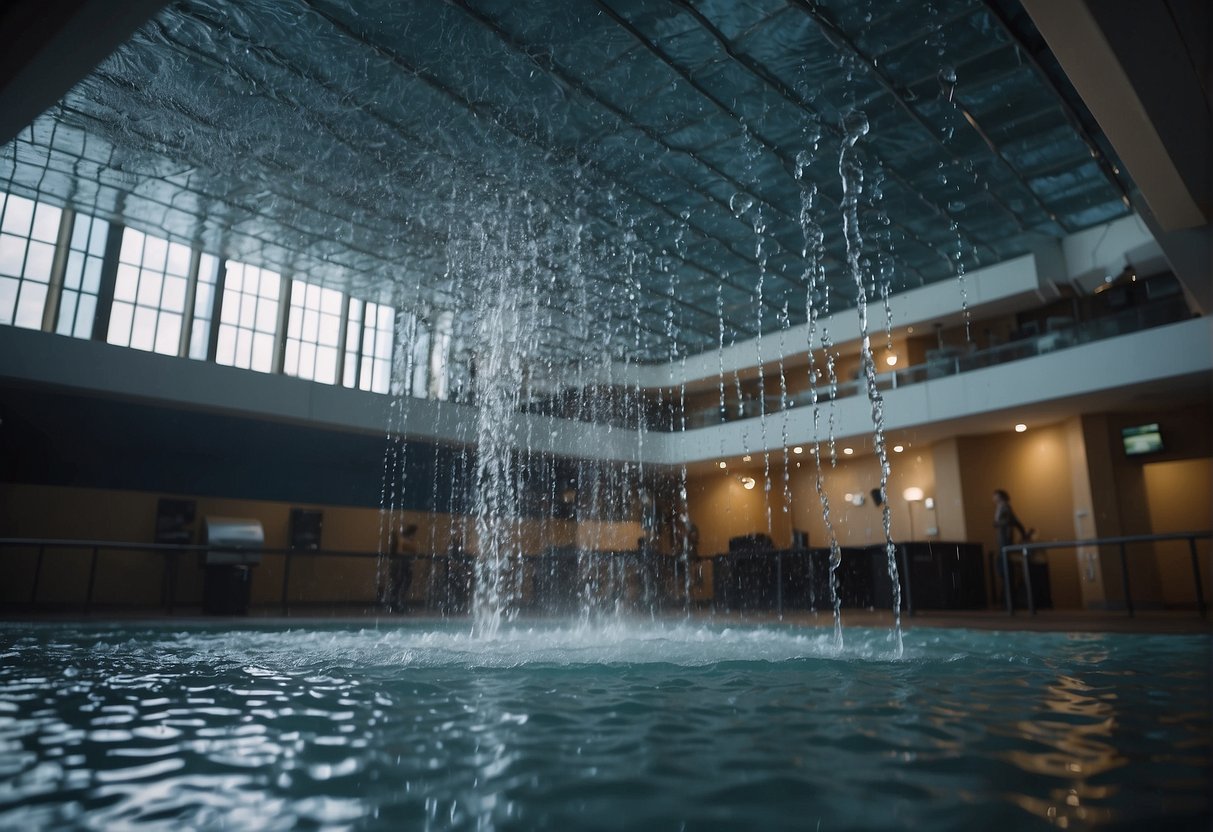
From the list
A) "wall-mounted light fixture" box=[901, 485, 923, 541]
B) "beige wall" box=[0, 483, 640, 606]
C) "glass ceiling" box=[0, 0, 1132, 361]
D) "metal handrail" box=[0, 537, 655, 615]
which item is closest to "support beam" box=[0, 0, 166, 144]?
"glass ceiling" box=[0, 0, 1132, 361]

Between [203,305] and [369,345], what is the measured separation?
152 inches

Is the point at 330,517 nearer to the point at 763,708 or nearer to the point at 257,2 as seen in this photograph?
the point at 257,2

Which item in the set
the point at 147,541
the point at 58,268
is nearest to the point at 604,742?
the point at 147,541

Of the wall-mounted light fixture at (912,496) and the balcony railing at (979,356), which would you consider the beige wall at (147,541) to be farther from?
the wall-mounted light fixture at (912,496)

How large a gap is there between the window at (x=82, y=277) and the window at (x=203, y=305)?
181 centimetres

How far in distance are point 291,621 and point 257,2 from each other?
793 cm

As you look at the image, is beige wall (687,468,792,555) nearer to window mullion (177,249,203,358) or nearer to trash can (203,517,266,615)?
trash can (203,517,266,615)

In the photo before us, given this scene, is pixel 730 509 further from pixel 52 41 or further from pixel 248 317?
pixel 52 41

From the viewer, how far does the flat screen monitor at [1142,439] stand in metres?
14.6

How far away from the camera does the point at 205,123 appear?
33.7 feet

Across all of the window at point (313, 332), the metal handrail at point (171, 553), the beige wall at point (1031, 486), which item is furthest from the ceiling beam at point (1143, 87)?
the window at point (313, 332)

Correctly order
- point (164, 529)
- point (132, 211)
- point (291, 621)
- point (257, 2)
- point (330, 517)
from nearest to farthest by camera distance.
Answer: point (257, 2) → point (291, 621) → point (132, 211) → point (164, 529) → point (330, 517)

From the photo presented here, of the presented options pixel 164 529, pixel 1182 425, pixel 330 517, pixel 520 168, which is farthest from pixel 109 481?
pixel 1182 425

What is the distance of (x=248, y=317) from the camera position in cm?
1720
